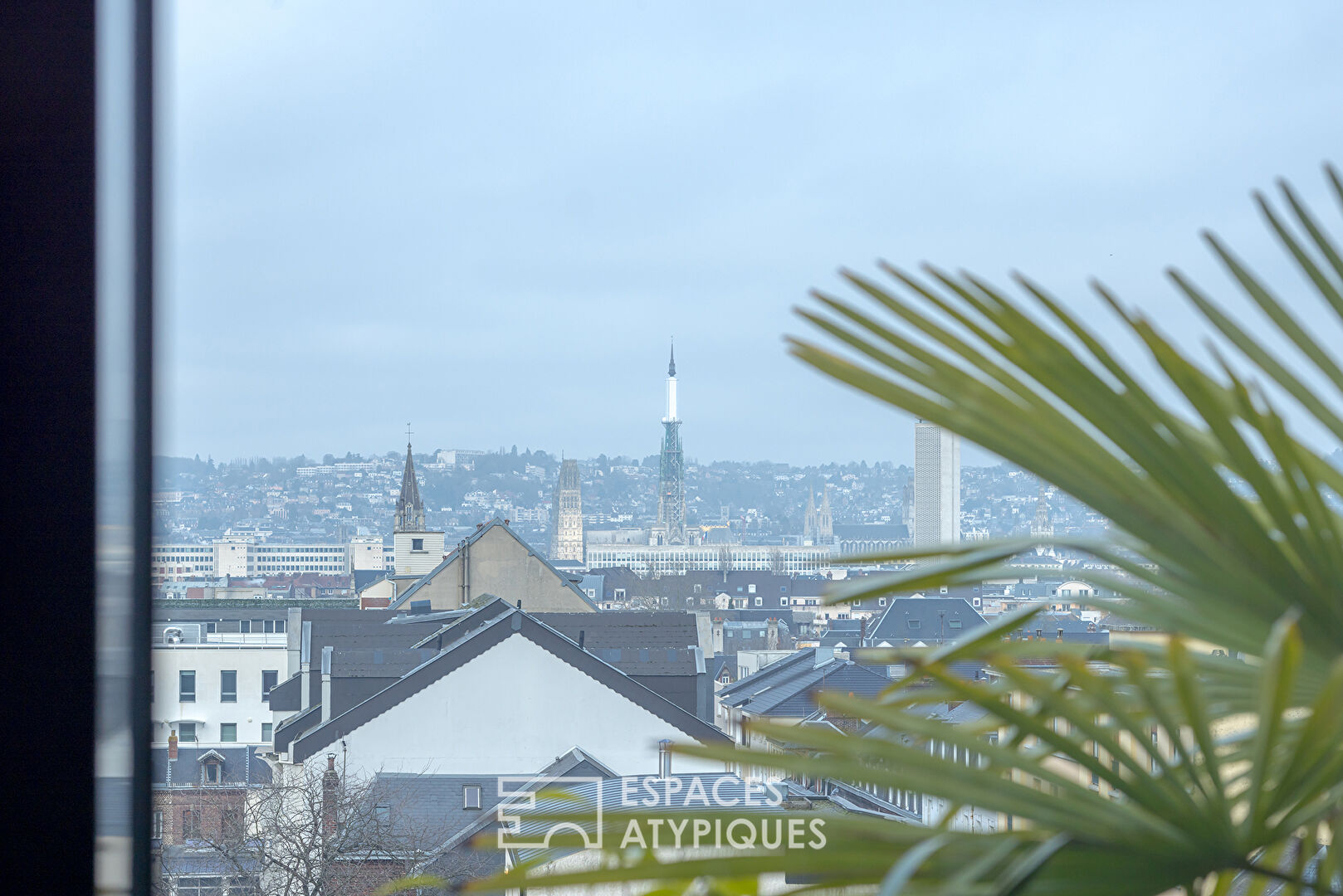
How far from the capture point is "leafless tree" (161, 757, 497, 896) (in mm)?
2238

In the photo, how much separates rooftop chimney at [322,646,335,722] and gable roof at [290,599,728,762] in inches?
0.7

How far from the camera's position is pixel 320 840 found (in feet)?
7.96

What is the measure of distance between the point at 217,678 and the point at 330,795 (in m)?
0.83

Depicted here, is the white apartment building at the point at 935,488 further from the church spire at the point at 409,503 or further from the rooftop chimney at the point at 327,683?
the rooftop chimney at the point at 327,683

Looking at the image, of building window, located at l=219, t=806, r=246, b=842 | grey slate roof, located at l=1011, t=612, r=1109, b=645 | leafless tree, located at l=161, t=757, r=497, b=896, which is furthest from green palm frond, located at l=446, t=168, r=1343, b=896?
building window, located at l=219, t=806, r=246, b=842

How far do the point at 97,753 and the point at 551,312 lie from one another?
1.31 meters

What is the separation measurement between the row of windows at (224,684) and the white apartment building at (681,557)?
0.71 m

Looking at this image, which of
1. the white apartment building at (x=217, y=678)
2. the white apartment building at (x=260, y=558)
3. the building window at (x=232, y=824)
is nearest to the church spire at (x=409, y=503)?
the white apartment building at (x=260, y=558)

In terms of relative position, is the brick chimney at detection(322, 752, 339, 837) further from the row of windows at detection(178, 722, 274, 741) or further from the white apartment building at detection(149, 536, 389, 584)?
the white apartment building at detection(149, 536, 389, 584)

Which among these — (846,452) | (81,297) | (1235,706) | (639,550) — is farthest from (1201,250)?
(639,550)

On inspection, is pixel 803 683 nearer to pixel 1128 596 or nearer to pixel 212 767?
pixel 1128 596

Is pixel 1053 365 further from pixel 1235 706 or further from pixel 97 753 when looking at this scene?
pixel 97 753

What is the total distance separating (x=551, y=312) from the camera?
79.9 inches

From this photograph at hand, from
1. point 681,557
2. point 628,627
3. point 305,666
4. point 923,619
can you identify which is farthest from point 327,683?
point 923,619
